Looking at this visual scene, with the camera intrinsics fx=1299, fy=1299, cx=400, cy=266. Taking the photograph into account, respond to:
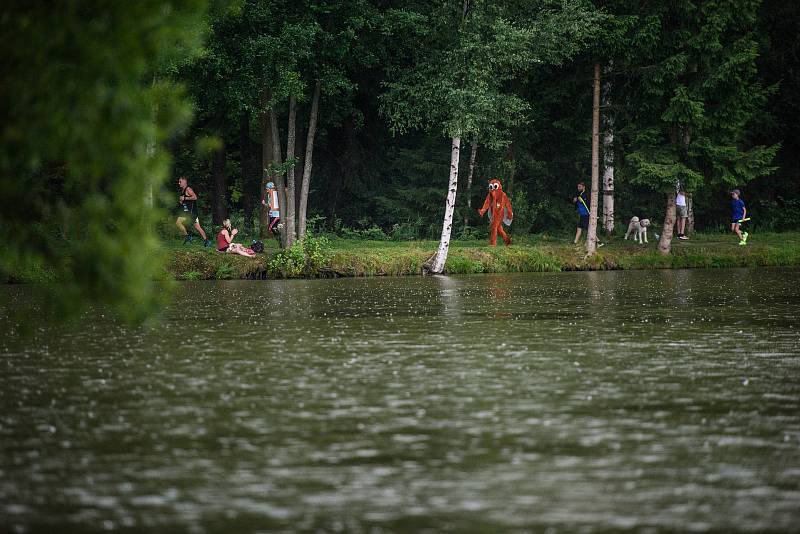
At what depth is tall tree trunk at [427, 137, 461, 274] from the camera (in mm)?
40188

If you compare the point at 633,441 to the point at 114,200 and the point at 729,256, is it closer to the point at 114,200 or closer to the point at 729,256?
the point at 114,200

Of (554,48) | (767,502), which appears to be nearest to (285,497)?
(767,502)

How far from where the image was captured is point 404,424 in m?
12.9

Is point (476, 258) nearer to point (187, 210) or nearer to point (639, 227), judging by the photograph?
point (639, 227)

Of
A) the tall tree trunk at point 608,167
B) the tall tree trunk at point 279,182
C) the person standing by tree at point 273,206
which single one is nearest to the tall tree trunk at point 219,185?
the person standing by tree at point 273,206

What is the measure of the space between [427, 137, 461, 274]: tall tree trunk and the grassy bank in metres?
0.49

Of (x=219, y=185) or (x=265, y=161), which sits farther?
(x=219, y=185)

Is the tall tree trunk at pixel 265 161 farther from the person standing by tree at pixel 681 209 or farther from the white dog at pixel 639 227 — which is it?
the person standing by tree at pixel 681 209

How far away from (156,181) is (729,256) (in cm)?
3644

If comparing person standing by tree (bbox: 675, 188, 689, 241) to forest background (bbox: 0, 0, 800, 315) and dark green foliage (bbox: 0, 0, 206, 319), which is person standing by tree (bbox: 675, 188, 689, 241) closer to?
forest background (bbox: 0, 0, 800, 315)

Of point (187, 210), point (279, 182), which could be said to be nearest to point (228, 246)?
point (187, 210)

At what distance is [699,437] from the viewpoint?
12227 mm

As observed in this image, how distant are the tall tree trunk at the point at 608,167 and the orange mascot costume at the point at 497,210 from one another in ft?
14.5

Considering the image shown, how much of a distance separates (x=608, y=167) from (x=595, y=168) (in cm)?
447
